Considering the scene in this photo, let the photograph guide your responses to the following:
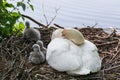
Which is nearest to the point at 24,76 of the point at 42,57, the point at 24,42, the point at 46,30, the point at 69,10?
the point at 42,57

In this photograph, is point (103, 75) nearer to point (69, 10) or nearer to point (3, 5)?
point (3, 5)

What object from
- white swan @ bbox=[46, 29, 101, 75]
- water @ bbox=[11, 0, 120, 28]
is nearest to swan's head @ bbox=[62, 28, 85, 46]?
white swan @ bbox=[46, 29, 101, 75]

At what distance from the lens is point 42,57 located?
428 centimetres

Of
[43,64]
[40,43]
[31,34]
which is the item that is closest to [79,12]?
[31,34]

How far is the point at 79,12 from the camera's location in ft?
21.8

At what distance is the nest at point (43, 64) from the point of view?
4116 mm

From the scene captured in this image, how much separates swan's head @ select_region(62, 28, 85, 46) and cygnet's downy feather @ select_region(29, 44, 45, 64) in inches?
9.6

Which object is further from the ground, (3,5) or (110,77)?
(3,5)

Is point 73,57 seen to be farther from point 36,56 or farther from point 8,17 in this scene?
point 8,17

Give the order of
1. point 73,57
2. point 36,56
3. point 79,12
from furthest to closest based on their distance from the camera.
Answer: point 79,12
point 36,56
point 73,57

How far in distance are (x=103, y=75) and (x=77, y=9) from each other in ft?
9.11

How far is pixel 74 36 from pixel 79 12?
2.35 meters

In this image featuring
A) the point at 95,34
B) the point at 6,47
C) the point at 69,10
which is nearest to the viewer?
the point at 6,47

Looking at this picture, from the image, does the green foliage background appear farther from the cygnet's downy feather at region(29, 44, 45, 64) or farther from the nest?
the cygnet's downy feather at region(29, 44, 45, 64)
